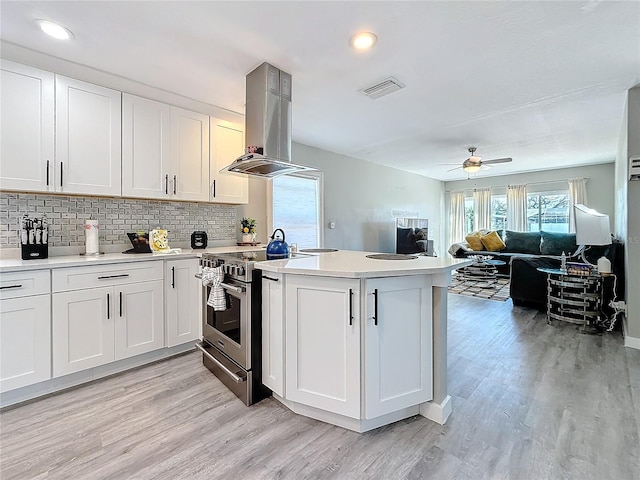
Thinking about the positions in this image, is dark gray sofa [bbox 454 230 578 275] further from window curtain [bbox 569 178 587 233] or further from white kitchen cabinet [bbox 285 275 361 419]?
white kitchen cabinet [bbox 285 275 361 419]

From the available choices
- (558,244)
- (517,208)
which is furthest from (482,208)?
(558,244)

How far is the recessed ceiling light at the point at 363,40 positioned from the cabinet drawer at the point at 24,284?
2703mm

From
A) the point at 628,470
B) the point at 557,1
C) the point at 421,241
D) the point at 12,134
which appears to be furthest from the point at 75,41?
the point at 421,241

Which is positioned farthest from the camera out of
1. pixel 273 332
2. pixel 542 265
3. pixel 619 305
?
pixel 542 265

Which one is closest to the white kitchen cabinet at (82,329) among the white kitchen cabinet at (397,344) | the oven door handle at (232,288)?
the oven door handle at (232,288)

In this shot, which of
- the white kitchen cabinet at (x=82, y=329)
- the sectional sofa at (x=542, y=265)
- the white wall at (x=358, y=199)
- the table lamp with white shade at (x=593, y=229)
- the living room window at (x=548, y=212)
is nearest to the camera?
the white kitchen cabinet at (x=82, y=329)

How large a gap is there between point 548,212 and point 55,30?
29.1 ft

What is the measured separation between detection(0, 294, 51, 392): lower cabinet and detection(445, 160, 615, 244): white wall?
8411mm

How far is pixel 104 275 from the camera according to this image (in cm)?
235

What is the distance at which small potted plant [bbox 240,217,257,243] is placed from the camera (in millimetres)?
3818

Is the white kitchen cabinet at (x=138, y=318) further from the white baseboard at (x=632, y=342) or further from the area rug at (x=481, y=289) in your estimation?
the white baseboard at (x=632, y=342)

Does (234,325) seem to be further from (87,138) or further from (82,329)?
(87,138)

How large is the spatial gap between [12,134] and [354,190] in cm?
453

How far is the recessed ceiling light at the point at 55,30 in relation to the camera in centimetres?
192
